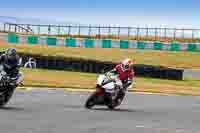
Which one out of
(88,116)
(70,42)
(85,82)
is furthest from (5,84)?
(70,42)

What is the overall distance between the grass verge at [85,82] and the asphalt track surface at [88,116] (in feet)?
18.7

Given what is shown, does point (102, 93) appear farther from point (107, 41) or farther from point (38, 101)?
point (107, 41)

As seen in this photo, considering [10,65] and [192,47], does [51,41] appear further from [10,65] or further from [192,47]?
[10,65]

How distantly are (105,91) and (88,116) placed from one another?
2315 mm

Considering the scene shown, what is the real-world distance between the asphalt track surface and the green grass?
102 feet

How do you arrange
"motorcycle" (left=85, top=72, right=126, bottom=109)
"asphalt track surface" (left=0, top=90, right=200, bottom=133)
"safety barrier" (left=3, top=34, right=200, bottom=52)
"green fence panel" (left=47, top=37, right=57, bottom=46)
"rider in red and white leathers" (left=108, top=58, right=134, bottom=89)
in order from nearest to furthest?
1. "asphalt track surface" (left=0, top=90, right=200, bottom=133)
2. "motorcycle" (left=85, top=72, right=126, bottom=109)
3. "rider in red and white leathers" (left=108, top=58, right=134, bottom=89)
4. "safety barrier" (left=3, top=34, right=200, bottom=52)
5. "green fence panel" (left=47, top=37, right=57, bottom=46)

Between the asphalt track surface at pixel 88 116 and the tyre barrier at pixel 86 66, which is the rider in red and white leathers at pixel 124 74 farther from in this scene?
the tyre barrier at pixel 86 66

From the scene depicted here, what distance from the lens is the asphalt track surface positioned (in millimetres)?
13967

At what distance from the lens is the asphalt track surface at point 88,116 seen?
14.0m

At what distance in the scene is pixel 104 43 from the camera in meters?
72.2

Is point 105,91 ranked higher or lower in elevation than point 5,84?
lower

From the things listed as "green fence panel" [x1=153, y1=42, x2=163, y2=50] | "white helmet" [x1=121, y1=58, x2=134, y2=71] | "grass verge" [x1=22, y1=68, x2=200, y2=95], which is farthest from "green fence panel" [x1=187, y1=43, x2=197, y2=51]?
"white helmet" [x1=121, y1=58, x2=134, y2=71]

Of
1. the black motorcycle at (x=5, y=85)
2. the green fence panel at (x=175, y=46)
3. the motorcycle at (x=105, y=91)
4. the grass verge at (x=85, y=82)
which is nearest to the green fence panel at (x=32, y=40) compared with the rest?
the green fence panel at (x=175, y=46)

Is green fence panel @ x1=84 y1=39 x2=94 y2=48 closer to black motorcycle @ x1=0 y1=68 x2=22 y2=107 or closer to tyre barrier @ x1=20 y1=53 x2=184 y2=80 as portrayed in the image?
tyre barrier @ x1=20 y1=53 x2=184 y2=80
